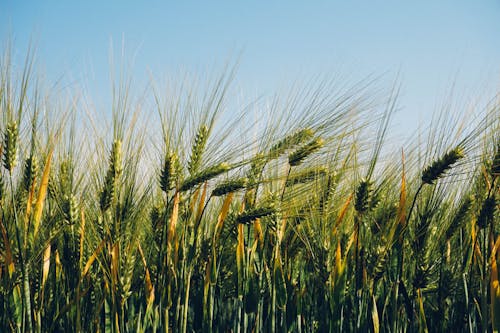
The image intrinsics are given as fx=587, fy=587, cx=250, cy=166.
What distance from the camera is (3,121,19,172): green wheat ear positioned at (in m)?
1.76

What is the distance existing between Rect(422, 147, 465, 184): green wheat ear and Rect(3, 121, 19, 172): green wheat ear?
1.29m

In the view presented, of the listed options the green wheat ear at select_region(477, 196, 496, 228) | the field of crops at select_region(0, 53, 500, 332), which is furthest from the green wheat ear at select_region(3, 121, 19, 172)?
the green wheat ear at select_region(477, 196, 496, 228)

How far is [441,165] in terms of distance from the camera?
189 centimetres

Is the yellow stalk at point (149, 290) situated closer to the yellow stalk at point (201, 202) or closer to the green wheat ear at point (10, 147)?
the yellow stalk at point (201, 202)

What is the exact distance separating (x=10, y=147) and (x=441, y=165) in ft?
4.41

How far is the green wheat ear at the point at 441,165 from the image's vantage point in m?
1.87

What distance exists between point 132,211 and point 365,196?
755mm

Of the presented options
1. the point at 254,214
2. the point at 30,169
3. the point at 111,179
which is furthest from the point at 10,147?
the point at 254,214

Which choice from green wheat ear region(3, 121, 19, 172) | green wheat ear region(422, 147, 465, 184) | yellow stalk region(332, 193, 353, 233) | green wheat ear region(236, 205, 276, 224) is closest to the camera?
green wheat ear region(3, 121, 19, 172)

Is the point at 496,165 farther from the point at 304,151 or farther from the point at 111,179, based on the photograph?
the point at 111,179

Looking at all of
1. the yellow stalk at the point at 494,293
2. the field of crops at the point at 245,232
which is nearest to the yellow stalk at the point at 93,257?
the field of crops at the point at 245,232

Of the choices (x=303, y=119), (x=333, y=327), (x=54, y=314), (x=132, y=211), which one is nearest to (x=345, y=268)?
(x=333, y=327)

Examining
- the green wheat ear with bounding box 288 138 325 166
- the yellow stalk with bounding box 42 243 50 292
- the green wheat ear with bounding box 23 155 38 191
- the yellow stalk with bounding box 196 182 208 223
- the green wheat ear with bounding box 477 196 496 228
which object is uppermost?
the green wheat ear with bounding box 288 138 325 166

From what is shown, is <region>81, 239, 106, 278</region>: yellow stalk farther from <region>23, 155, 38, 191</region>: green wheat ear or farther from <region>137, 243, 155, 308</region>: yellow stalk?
<region>23, 155, 38, 191</region>: green wheat ear
